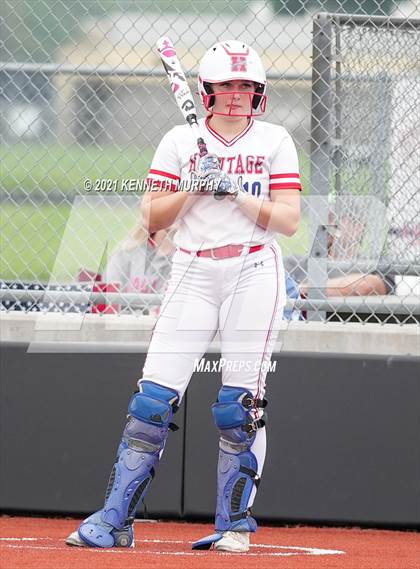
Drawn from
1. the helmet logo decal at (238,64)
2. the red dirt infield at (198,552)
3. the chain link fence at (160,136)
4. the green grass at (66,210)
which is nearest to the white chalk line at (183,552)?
the red dirt infield at (198,552)

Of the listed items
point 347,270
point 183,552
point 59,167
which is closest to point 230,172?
point 347,270

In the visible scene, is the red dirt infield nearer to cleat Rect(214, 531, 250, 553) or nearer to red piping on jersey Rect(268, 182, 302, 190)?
cleat Rect(214, 531, 250, 553)

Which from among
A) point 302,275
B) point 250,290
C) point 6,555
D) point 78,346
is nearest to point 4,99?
point 78,346

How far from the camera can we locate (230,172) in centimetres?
428

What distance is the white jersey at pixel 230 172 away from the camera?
4230 millimetres

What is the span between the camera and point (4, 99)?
18.5ft

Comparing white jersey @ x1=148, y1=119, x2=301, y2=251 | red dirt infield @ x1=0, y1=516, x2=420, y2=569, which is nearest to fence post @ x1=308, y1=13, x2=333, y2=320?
white jersey @ x1=148, y1=119, x2=301, y2=251

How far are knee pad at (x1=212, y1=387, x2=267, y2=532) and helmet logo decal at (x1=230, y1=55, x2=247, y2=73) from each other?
3.79 feet

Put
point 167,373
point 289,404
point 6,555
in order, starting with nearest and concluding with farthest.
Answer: point 6,555, point 167,373, point 289,404

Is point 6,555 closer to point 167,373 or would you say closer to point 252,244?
point 167,373

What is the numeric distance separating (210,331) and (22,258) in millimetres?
1769

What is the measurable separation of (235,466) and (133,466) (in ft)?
1.25

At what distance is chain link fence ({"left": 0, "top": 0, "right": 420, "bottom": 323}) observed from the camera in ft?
17.7

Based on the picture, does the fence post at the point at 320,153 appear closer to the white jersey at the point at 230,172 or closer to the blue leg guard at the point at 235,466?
the white jersey at the point at 230,172
